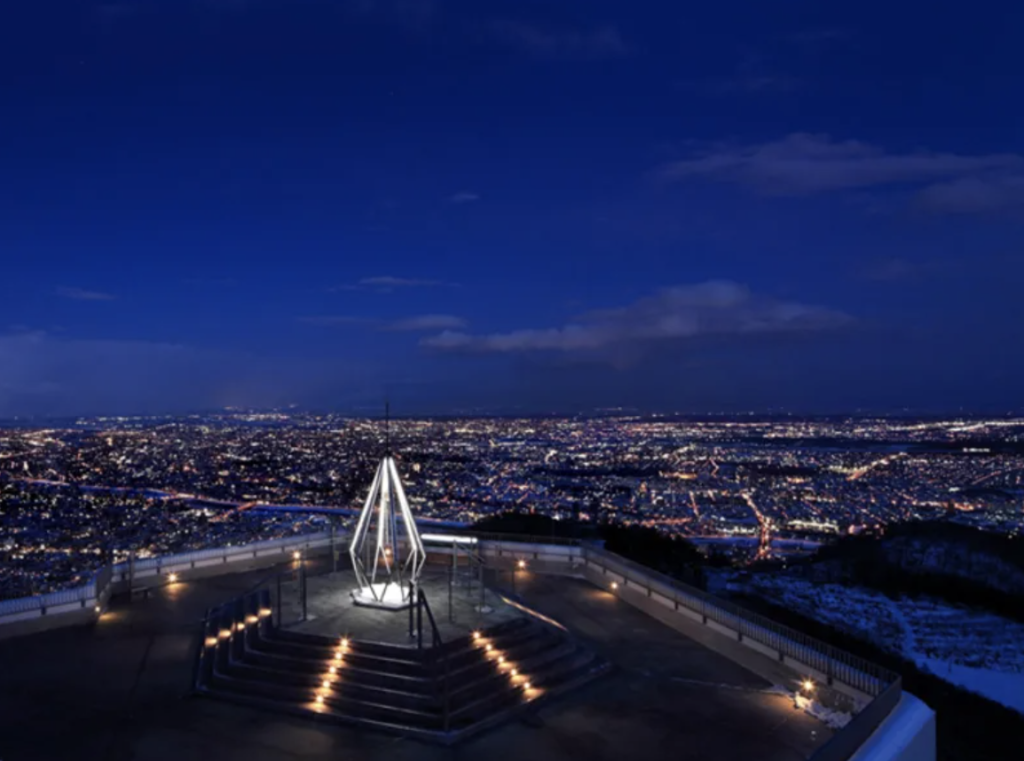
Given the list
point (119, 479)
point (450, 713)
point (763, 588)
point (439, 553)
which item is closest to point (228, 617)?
point (450, 713)

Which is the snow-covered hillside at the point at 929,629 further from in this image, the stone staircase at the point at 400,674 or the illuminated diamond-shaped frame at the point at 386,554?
the illuminated diamond-shaped frame at the point at 386,554

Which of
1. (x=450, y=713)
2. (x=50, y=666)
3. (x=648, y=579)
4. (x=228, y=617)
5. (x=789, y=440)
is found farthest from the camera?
(x=789, y=440)

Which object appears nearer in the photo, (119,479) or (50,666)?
(50,666)

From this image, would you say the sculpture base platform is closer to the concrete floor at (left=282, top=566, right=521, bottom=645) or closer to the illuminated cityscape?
the concrete floor at (left=282, top=566, right=521, bottom=645)

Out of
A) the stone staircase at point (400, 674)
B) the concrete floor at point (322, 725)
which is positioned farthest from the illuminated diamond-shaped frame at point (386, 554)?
the concrete floor at point (322, 725)

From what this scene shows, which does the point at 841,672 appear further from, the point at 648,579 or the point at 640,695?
A: the point at 648,579

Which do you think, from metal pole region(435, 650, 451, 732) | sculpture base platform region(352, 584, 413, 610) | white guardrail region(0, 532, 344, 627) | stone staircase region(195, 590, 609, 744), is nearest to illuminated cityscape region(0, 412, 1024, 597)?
white guardrail region(0, 532, 344, 627)
